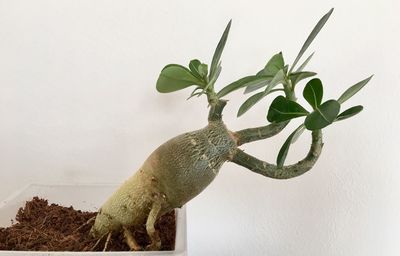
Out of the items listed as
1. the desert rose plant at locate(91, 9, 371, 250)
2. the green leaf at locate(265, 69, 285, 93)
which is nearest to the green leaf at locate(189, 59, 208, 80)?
the desert rose plant at locate(91, 9, 371, 250)

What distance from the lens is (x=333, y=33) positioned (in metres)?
0.83

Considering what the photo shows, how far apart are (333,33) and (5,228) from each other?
0.71m

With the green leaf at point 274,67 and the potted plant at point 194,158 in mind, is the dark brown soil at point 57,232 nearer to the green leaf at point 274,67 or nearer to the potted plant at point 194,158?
the potted plant at point 194,158

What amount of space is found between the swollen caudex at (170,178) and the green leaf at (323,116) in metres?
0.14

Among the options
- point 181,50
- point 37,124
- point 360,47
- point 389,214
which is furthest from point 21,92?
point 389,214

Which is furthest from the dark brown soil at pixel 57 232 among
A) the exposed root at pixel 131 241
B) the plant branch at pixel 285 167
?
the plant branch at pixel 285 167

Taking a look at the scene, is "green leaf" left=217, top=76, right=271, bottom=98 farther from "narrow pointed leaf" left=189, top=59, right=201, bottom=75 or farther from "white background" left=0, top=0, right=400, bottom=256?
"white background" left=0, top=0, right=400, bottom=256

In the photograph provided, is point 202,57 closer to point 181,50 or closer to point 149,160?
point 181,50

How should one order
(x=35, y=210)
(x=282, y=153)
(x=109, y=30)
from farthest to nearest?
(x=109, y=30) → (x=35, y=210) → (x=282, y=153)

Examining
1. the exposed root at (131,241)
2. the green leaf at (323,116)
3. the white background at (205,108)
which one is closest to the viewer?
the green leaf at (323,116)

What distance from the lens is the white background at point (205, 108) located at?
821mm

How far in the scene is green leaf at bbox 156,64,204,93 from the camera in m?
0.57

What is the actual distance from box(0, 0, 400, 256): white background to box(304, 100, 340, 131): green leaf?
0.37 meters

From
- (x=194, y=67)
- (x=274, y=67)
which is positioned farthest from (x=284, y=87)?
(x=194, y=67)
